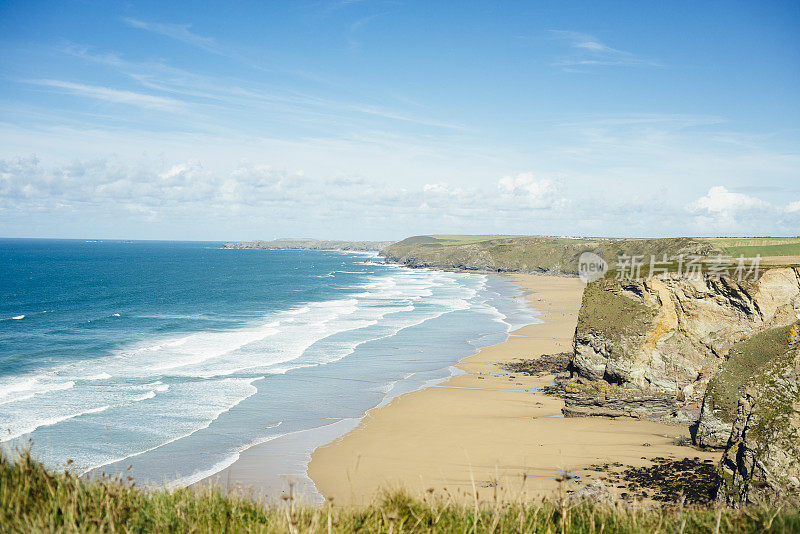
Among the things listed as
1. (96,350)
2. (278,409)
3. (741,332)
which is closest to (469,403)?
(278,409)

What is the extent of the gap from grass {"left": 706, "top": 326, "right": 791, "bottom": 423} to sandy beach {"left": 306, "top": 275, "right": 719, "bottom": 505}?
170 cm

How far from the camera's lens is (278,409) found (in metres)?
24.7

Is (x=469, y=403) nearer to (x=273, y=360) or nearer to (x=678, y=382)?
(x=678, y=382)

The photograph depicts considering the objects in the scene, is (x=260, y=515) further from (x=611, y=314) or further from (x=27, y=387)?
(x=27, y=387)

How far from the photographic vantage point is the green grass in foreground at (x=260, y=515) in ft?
20.3

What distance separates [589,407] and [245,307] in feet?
151

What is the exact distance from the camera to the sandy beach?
16359mm

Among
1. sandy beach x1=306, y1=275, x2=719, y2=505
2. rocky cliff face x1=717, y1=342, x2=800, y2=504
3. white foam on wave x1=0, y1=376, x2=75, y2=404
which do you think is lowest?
white foam on wave x1=0, y1=376, x2=75, y2=404

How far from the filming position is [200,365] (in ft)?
107

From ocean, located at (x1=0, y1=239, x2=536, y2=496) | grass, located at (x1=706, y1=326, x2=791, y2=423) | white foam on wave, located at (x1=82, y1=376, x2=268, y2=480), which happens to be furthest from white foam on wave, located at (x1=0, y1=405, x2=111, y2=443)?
grass, located at (x1=706, y1=326, x2=791, y2=423)

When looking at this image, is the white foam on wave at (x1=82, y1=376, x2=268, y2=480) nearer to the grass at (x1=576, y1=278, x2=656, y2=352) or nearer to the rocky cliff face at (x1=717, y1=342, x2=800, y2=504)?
the grass at (x1=576, y1=278, x2=656, y2=352)

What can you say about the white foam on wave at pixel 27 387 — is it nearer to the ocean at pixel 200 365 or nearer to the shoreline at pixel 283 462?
the ocean at pixel 200 365

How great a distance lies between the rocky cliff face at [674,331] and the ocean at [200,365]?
31.2 ft

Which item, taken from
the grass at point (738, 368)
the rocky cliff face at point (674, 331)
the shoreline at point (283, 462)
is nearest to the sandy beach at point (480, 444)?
the shoreline at point (283, 462)
